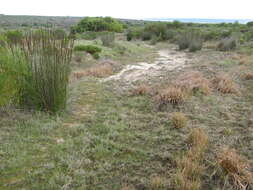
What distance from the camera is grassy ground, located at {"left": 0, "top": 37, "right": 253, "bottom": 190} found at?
2115 millimetres

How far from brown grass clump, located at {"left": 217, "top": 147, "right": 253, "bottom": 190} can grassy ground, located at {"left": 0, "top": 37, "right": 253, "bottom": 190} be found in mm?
77

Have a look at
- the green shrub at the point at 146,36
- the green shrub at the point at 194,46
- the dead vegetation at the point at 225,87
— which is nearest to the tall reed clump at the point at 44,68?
the dead vegetation at the point at 225,87

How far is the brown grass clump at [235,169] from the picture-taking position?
205 centimetres

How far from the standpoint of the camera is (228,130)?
10.3 feet

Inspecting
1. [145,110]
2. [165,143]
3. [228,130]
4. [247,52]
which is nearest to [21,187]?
[165,143]

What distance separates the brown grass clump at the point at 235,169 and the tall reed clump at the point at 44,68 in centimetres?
250

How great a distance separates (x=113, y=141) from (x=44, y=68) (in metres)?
1.54

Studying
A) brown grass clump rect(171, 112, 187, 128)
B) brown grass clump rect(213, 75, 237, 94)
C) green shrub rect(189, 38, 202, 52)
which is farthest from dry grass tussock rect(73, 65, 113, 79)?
green shrub rect(189, 38, 202, 52)

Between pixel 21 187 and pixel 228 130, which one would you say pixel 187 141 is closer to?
pixel 228 130

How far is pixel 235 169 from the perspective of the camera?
2184 millimetres

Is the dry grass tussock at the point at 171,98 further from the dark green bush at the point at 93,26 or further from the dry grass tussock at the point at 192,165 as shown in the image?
the dark green bush at the point at 93,26

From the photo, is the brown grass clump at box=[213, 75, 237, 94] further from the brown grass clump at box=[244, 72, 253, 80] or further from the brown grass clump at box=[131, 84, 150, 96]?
the brown grass clump at box=[131, 84, 150, 96]

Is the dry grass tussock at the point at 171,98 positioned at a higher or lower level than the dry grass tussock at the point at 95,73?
lower

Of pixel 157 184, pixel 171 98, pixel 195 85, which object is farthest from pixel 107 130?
pixel 195 85
